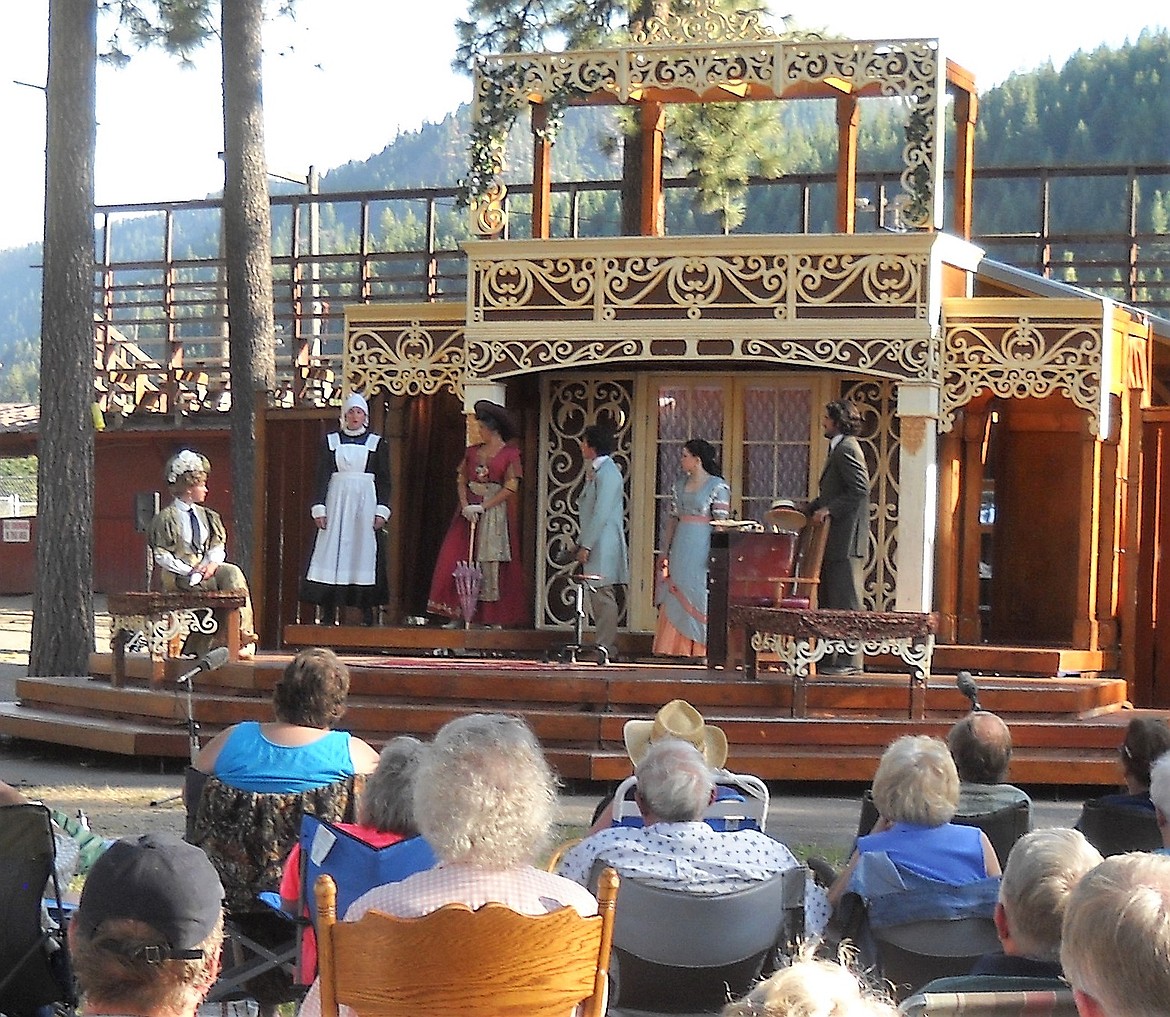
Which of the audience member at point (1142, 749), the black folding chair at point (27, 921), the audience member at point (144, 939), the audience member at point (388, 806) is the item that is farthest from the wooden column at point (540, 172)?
the audience member at point (144, 939)

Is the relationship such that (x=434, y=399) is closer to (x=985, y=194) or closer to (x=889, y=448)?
(x=889, y=448)

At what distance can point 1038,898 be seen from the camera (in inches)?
132

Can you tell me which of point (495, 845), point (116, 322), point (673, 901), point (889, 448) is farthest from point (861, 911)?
point (116, 322)

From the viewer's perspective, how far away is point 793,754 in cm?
984

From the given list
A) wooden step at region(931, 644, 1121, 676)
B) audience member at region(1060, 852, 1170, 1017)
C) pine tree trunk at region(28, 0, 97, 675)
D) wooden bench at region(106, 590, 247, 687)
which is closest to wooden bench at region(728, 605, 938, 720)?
wooden step at region(931, 644, 1121, 676)

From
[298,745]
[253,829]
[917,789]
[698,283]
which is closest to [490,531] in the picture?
[698,283]

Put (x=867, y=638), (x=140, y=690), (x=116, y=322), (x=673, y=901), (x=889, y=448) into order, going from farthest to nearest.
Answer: (x=116, y=322), (x=889, y=448), (x=140, y=690), (x=867, y=638), (x=673, y=901)

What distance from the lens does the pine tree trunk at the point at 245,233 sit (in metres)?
15.2

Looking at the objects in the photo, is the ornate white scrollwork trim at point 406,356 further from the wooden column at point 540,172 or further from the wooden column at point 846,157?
the wooden column at point 846,157

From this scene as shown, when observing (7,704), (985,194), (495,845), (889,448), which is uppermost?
(985,194)

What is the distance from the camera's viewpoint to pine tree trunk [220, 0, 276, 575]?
15.2 m

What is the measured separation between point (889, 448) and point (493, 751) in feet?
31.2

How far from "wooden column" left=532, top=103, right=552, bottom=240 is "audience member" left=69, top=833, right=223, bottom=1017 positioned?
10303mm

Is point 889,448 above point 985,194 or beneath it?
beneath
